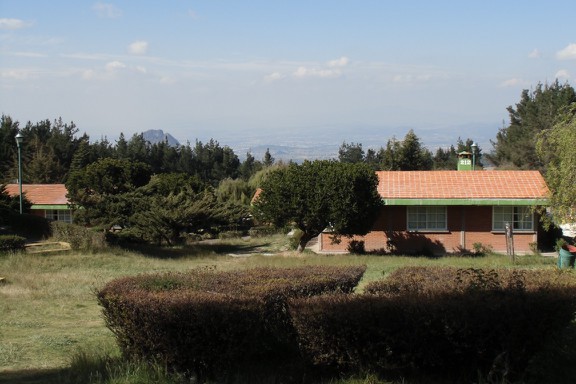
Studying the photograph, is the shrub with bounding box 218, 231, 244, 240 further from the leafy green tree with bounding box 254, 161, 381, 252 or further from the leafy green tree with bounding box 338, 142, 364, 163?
the leafy green tree with bounding box 338, 142, 364, 163

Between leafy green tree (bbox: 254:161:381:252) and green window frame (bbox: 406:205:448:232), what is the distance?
2.49 m

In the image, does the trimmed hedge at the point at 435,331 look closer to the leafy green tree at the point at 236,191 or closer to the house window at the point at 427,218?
the house window at the point at 427,218

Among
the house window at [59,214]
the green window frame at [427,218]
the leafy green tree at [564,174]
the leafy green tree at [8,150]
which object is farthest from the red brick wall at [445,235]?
the leafy green tree at [8,150]

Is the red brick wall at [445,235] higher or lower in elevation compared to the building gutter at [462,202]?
lower

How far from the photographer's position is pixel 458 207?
1125 inches

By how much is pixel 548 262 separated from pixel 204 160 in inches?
1936

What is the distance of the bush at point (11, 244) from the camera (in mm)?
23156

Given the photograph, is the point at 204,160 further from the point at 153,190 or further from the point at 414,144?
the point at 153,190

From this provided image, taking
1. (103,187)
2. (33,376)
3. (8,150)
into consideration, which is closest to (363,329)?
(33,376)

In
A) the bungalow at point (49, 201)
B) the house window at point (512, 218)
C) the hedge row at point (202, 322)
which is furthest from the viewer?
the bungalow at point (49, 201)

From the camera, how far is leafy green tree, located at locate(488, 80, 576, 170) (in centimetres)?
5506

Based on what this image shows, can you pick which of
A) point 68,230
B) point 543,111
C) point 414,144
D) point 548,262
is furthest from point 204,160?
point 548,262

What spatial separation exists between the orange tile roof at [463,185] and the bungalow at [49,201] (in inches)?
747

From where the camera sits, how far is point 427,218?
94.3 feet
